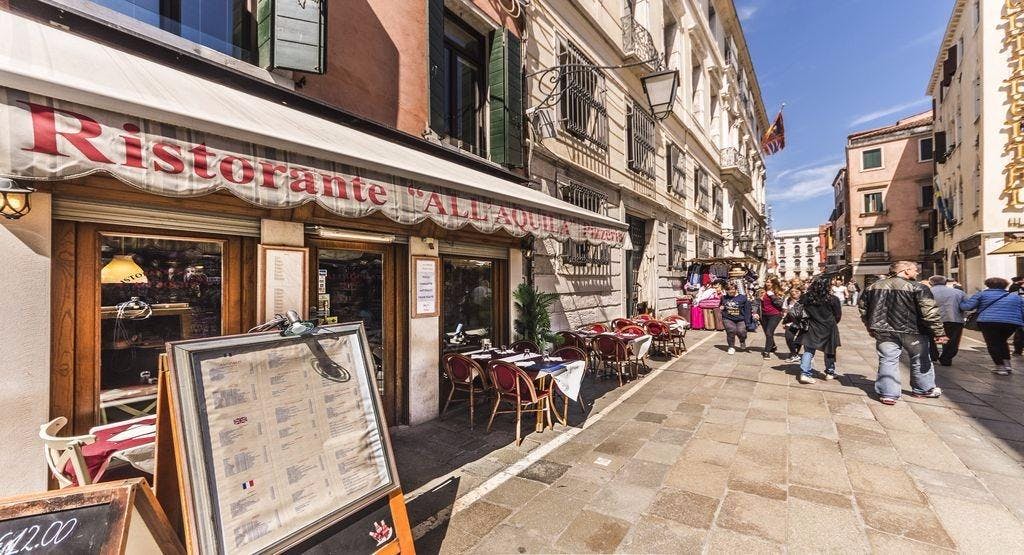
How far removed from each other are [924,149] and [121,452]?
144ft

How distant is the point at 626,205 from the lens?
10688 millimetres

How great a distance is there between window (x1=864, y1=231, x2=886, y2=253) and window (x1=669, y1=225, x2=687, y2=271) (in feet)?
90.4

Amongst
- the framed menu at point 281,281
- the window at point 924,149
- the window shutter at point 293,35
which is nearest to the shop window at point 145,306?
the framed menu at point 281,281

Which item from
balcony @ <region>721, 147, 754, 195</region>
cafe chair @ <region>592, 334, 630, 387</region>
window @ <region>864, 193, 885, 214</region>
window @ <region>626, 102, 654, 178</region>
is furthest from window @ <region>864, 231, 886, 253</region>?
cafe chair @ <region>592, 334, 630, 387</region>

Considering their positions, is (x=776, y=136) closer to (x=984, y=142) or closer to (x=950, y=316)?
(x=984, y=142)

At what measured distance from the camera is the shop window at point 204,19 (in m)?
3.60

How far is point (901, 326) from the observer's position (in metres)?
5.26

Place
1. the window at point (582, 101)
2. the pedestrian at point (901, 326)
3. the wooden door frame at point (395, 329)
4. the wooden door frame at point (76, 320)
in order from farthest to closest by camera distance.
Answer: the window at point (582, 101) < the pedestrian at point (901, 326) < the wooden door frame at point (395, 329) < the wooden door frame at point (76, 320)

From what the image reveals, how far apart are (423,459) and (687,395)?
13.2 feet

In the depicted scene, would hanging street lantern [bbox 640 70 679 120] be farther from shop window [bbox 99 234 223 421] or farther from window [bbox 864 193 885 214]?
window [bbox 864 193 885 214]

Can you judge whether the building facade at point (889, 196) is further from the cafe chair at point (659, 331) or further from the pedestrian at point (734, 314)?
the cafe chair at point (659, 331)

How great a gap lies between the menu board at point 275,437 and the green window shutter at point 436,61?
429 cm

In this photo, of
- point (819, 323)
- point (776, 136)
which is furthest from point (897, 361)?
point (776, 136)

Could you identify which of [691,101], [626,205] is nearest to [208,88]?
[626,205]
